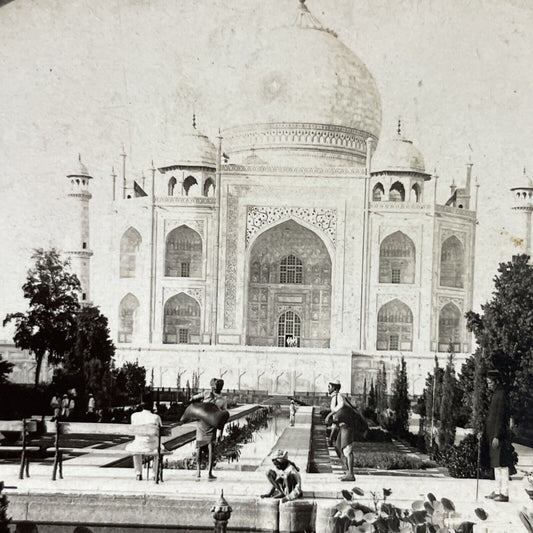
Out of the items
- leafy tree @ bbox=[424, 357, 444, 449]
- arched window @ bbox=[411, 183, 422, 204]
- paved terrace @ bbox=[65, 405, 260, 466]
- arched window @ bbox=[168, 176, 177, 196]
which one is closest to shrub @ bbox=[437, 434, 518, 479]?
leafy tree @ bbox=[424, 357, 444, 449]

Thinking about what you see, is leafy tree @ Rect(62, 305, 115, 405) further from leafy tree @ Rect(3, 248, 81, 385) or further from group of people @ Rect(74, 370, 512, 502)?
group of people @ Rect(74, 370, 512, 502)

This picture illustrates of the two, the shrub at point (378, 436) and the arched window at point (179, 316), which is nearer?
the shrub at point (378, 436)

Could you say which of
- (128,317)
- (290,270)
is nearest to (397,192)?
(290,270)

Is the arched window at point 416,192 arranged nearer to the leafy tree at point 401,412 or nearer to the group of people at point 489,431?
the leafy tree at point 401,412

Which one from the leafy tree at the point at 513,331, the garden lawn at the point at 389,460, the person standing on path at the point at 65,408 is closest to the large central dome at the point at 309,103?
the leafy tree at the point at 513,331

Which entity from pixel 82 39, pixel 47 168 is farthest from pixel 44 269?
pixel 82 39

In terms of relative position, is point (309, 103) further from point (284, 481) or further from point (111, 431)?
point (284, 481)
